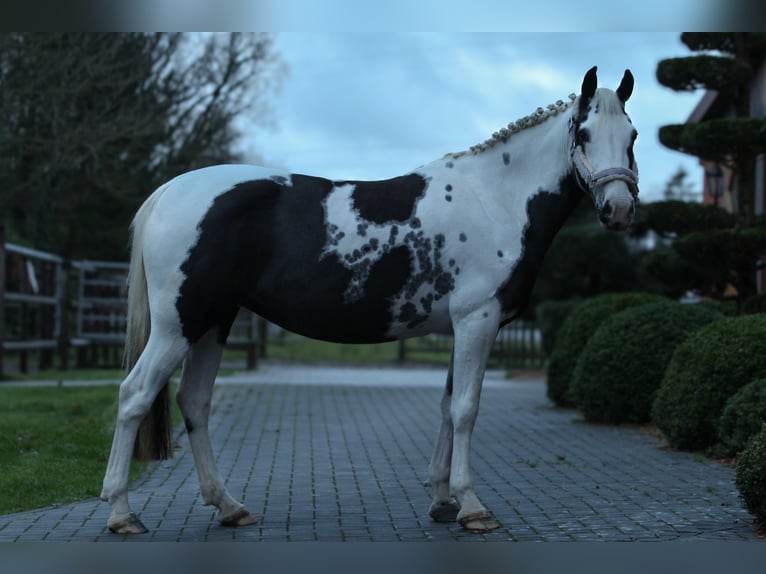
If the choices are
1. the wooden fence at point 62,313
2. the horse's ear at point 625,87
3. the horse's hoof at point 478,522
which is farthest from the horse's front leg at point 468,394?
the wooden fence at point 62,313

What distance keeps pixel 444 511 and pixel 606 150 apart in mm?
2312

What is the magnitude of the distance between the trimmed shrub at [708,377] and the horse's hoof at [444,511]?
12.0 ft

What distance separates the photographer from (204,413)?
605 cm

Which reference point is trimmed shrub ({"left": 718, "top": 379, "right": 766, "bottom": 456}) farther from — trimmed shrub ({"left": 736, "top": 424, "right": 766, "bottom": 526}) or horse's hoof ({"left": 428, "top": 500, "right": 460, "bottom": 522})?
horse's hoof ({"left": 428, "top": 500, "right": 460, "bottom": 522})

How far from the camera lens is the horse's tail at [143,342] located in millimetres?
5875

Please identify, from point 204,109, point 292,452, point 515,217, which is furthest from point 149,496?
point 204,109

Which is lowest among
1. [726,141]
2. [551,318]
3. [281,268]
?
[281,268]

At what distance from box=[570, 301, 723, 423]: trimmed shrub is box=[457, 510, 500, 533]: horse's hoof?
566 centimetres

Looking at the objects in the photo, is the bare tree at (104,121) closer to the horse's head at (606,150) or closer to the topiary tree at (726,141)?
the topiary tree at (726,141)

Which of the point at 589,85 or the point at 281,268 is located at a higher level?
the point at 589,85

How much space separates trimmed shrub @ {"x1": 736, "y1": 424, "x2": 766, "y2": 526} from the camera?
5.70m

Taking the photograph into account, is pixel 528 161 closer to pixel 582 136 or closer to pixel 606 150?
pixel 582 136

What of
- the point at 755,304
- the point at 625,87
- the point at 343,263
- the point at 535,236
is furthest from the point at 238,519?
the point at 755,304

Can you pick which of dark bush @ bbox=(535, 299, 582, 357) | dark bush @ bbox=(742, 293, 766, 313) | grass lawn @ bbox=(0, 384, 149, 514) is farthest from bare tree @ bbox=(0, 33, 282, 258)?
dark bush @ bbox=(742, 293, 766, 313)
